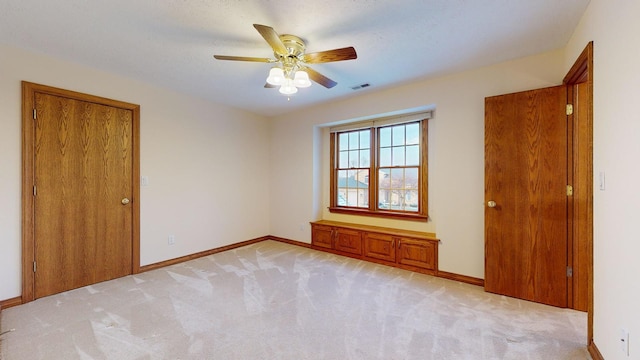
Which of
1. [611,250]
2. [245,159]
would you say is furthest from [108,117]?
[611,250]

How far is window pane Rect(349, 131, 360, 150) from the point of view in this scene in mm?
4578

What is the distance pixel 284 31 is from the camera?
223 centimetres

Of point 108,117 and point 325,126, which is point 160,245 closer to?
point 108,117

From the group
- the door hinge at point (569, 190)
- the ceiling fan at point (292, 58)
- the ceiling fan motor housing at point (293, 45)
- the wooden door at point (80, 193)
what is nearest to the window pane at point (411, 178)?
the door hinge at point (569, 190)

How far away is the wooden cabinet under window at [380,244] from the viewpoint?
11.1 ft

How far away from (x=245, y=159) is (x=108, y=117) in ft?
6.79

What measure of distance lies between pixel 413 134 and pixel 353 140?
107 centimetres

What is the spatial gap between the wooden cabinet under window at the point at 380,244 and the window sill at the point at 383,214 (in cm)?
21

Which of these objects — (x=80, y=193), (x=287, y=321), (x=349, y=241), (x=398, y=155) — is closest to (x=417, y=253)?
(x=349, y=241)

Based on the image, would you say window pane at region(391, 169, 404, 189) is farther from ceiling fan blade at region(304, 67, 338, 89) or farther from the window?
ceiling fan blade at region(304, 67, 338, 89)

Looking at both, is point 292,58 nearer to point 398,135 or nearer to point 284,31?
point 284,31

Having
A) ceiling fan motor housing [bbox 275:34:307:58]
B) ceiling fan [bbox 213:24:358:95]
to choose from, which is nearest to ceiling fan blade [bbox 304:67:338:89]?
ceiling fan [bbox 213:24:358:95]

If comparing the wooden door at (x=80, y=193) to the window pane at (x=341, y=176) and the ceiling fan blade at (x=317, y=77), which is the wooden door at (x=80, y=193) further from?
the window pane at (x=341, y=176)

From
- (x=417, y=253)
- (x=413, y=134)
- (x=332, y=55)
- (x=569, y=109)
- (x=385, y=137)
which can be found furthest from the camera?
(x=385, y=137)
